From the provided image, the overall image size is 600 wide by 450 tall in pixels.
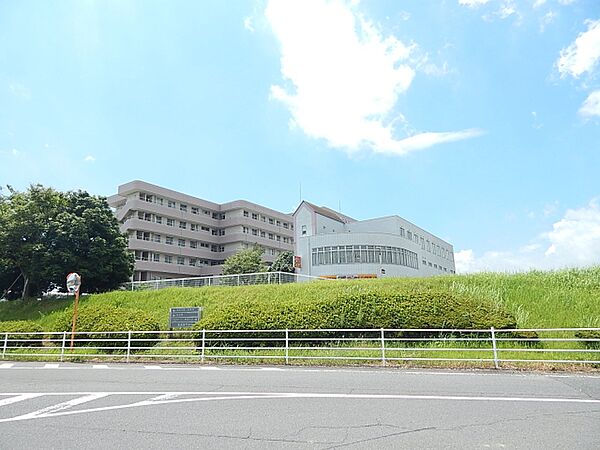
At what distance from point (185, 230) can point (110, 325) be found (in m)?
39.5

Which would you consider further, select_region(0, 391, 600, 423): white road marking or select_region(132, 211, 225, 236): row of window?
select_region(132, 211, 225, 236): row of window

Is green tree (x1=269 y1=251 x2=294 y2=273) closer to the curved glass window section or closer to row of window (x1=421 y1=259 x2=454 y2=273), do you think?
the curved glass window section

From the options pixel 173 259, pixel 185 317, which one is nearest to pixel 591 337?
pixel 185 317

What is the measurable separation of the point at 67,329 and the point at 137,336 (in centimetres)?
378

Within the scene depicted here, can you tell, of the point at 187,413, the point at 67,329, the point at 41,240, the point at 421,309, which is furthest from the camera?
the point at 41,240

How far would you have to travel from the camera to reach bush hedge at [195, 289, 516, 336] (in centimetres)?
1397

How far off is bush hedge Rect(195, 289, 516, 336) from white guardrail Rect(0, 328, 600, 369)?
0.32 meters

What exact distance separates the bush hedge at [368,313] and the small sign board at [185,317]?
281 cm

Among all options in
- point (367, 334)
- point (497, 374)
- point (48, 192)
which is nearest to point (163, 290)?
point (48, 192)

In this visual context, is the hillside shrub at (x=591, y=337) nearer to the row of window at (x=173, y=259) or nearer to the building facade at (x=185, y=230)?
the building facade at (x=185, y=230)

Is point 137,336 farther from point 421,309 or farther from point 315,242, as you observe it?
point 315,242

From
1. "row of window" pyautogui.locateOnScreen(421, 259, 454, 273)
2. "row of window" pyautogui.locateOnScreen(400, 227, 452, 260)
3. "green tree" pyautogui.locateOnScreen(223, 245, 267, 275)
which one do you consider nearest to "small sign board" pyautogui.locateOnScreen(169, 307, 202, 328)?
"green tree" pyautogui.locateOnScreen(223, 245, 267, 275)

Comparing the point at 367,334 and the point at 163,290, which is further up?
the point at 163,290

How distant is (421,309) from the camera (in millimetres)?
14492
